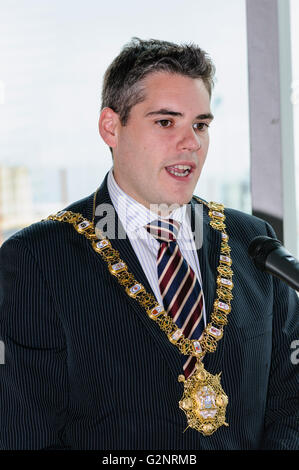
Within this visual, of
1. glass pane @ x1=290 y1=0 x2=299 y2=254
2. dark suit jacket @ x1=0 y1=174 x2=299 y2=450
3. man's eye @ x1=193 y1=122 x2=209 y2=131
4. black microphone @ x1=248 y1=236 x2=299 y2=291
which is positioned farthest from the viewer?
glass pane @ x1=290 y1=0 x2=299 y2=254

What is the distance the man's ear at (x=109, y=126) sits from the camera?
4.41 ft

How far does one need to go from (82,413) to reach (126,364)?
0.14 m

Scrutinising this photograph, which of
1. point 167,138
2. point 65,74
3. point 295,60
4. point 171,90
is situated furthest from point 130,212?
point 295,60

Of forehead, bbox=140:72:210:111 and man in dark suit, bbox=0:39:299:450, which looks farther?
forehead, bbox=140:72:210:111

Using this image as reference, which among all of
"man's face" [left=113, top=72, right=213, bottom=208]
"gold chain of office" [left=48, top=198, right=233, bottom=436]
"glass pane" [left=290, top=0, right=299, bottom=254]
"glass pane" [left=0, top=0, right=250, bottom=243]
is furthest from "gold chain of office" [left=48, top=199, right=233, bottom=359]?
"glass pane" [left=290, top=0, right=299, bottom=254]

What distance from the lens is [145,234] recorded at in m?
1.29

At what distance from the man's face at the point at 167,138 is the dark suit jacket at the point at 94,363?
6.5 inches

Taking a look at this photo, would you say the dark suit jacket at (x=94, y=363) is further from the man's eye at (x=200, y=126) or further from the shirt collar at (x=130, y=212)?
the man's eye at (x=200, y=126)

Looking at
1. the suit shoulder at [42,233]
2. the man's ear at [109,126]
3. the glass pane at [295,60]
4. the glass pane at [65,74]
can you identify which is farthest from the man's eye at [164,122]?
the glass pane at [295,60]

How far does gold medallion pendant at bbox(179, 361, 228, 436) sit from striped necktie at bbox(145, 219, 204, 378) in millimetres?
46

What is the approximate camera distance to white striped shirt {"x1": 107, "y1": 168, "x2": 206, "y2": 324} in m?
1.26

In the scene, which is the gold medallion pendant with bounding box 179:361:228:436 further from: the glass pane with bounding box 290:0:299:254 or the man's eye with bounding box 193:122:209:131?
the glass pane with bounding box 290:0:299:254

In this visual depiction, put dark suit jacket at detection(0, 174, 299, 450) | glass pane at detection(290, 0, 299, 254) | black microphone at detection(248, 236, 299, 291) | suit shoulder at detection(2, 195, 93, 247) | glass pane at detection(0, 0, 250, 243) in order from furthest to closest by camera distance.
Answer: glass pane at detection(290, 0, 299, 254) → glass pane at detection(0, 0, 250, 243) → suit shoulder at detection(2, 195, 93, 247) → dark suit jacket at detection(0, 174, 299, 450) → black microphone at detection(248, 236, 299, 291)

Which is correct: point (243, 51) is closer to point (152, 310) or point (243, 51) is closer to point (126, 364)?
point (152, 310)
